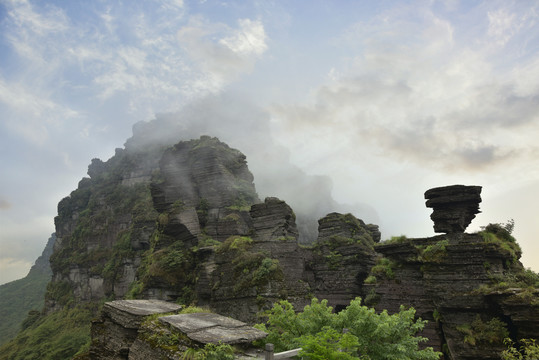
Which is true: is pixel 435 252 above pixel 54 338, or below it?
above

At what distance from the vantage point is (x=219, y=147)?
49.6m

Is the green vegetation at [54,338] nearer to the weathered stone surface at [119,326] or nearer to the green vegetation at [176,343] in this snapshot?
the weathered stone surface at [119,326]

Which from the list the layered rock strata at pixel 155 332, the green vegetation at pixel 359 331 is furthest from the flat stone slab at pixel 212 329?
the green vegetation at pixel 359 331

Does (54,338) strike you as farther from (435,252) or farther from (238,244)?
(435,252)

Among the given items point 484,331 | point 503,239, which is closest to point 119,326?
point 484,331

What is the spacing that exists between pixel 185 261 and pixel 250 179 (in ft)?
65.7

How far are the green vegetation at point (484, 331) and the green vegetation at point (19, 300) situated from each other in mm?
89227

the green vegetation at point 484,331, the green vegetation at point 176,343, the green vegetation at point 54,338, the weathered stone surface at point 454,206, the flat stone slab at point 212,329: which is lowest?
the green vegetation at point 54,338

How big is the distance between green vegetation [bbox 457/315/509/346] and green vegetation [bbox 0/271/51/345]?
8923 centimetres

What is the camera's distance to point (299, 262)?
92.5 feet

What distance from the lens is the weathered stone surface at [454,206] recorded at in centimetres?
2038

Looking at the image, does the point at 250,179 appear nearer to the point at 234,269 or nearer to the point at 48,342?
the point at 234,269

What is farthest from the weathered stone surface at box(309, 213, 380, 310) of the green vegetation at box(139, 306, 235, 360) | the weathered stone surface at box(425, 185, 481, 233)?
the green vegetation at box(139, 306, 235, 360)

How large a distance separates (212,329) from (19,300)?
134m
